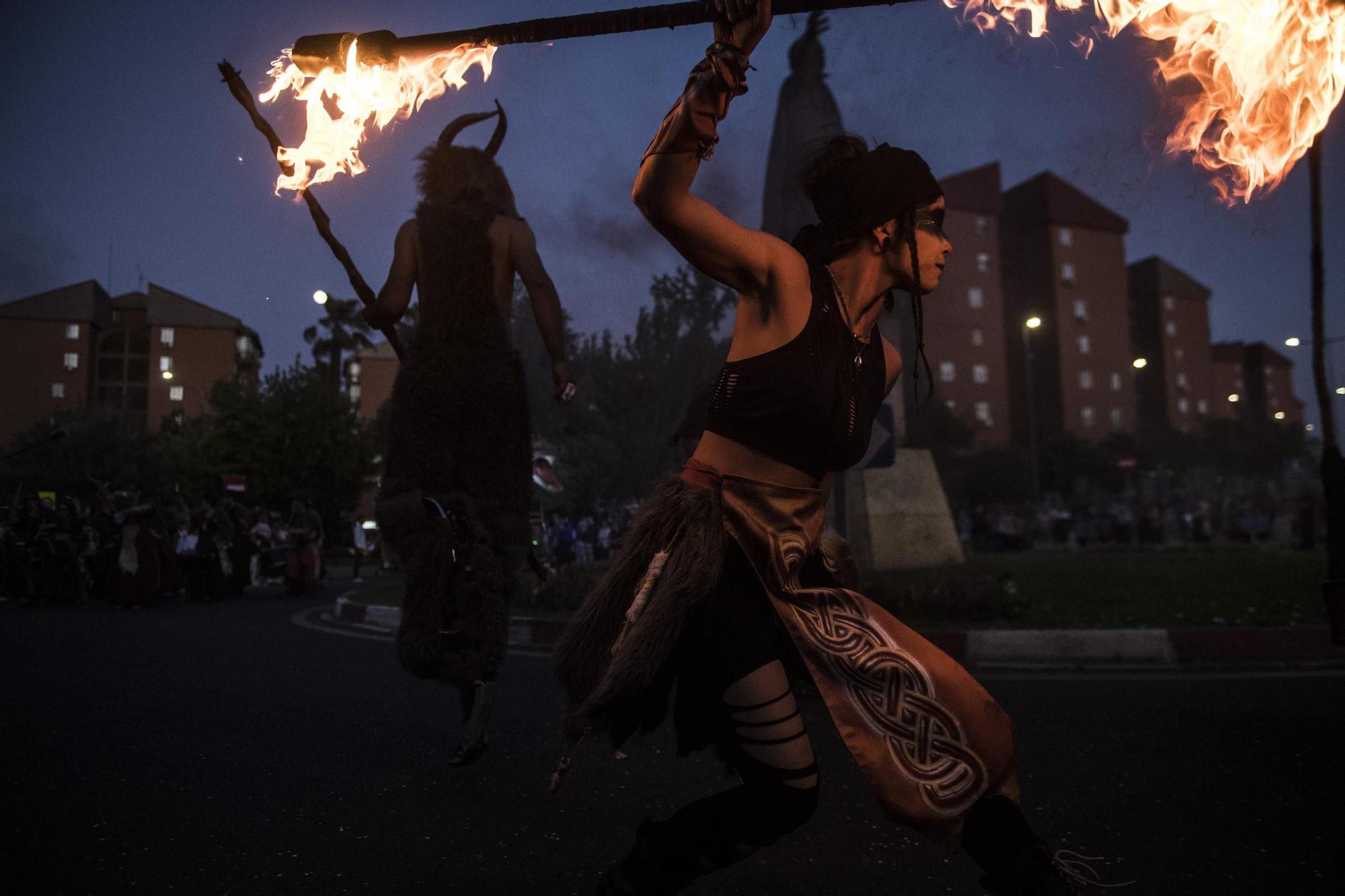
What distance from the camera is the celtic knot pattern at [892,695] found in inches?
68.9

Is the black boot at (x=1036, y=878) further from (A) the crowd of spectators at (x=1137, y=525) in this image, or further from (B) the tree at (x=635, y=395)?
(B) the tree at (x=635, y=395)

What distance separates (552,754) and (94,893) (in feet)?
5.77

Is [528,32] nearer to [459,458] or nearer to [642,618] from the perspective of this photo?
[642,618]

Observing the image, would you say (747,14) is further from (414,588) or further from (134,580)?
(134,580)

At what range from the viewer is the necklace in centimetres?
215

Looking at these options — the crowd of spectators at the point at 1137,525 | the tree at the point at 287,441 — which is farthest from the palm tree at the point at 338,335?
the crowd of spectators at the point at 1137,525

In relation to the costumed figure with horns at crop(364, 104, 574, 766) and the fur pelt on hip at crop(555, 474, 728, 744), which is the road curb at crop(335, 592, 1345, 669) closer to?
the costumed figure with horns at crop(364, 104, 574, 766)

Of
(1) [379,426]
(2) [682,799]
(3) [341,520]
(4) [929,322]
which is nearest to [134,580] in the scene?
(1) [379,426]

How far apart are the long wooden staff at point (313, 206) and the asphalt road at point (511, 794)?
168 centimetres

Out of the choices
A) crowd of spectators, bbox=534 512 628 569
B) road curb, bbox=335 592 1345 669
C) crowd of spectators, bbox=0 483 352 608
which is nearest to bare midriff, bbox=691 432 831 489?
road curb, bbox=335 592 1345 669

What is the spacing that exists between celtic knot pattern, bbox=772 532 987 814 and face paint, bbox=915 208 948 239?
2.80ft

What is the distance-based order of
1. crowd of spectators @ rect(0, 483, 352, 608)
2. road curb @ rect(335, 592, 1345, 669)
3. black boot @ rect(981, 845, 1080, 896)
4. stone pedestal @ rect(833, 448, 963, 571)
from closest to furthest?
black boot @ rect(981, 845, 1080, 896), road curb @ rect(335, 592, 1345, 669), crowd of spectators @ rect(0, 483, 352, 608), stone pedestal @ rect(833, 448, 963, 571)

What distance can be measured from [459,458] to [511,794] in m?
1.29

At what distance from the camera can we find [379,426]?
172 inches
